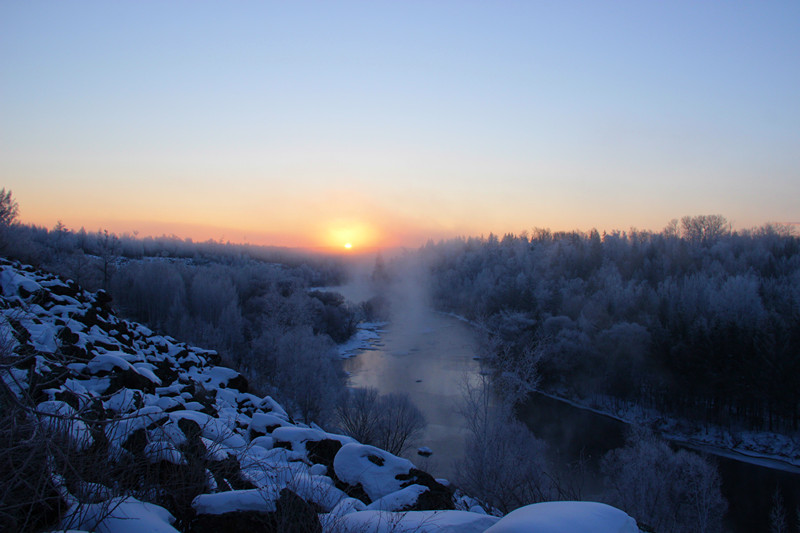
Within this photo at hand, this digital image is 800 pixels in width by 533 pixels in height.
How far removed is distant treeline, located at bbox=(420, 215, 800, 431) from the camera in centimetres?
2209

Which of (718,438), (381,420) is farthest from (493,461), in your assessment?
(718,438)

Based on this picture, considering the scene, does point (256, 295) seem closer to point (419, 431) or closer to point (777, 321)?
point (419, 431)

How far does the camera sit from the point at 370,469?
4.82 meters

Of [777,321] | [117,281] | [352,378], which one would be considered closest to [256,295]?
[117,281]

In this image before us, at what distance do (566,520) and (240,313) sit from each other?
3505 centimetres

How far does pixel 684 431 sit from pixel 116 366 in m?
25.6

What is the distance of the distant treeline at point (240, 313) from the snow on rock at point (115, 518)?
41.8 ft

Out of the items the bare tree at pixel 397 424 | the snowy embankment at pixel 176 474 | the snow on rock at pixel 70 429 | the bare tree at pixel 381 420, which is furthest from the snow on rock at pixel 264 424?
the bare tree at pixel 397 424

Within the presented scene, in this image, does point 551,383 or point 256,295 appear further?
point 256,295

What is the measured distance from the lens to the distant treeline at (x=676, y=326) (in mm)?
22094

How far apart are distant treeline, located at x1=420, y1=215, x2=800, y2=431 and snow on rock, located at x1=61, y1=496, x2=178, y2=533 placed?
38.0ft

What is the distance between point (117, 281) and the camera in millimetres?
37000

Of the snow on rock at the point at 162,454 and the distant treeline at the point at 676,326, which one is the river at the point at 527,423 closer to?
the distant treeline at the point at 676,326

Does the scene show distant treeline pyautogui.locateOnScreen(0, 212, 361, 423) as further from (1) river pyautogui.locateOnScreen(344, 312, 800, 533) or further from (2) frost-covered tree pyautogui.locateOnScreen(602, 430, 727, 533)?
(2) frost-covered tree pyautogui.locateOnScreen(602, 430, 727, 533)
